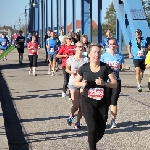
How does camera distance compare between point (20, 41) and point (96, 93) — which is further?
point (20, 41)

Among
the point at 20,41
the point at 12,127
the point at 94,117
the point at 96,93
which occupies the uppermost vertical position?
the point at 20,41

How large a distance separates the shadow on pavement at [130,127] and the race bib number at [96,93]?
7.44 feet

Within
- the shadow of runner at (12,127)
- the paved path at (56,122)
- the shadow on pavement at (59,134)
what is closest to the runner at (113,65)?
the paved path at (56,122)

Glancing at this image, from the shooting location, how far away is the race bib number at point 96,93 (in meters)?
6.85

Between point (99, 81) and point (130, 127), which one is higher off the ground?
point (99, 81)

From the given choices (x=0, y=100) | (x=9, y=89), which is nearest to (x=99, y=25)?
(x=9, y=89)

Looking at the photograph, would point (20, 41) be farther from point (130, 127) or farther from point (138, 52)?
point (130, 127)

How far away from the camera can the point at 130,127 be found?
954 centimetres

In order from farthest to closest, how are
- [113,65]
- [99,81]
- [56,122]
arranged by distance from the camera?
[56,122] → [113,65] → [99,81]

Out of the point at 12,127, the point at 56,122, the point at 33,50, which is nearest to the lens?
the point at 12,127

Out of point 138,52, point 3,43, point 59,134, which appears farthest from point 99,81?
point 3,43

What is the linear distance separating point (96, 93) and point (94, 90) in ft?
0.16

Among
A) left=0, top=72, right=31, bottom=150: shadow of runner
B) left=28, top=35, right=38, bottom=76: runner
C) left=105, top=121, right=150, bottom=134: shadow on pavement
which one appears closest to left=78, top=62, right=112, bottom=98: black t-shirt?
left=0, top=72, right=31, bottom=150: shadow of runner

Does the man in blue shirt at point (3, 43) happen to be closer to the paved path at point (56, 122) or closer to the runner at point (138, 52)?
the paved path at point (56, 122)
